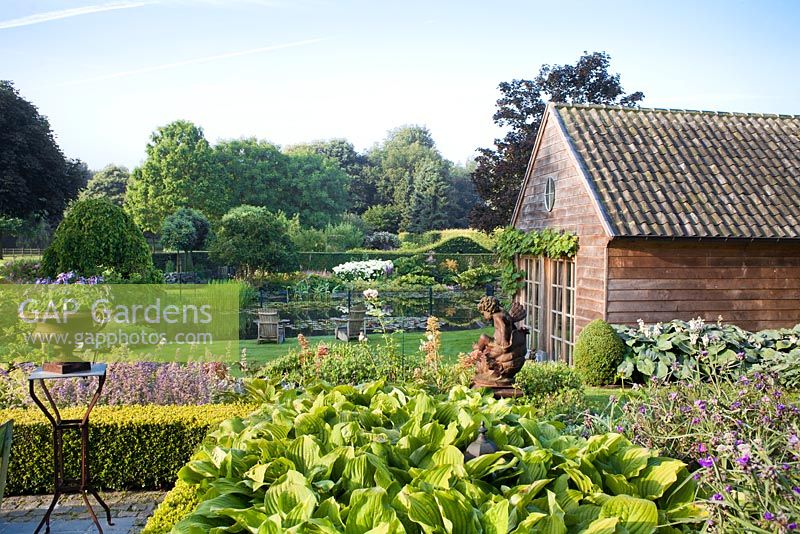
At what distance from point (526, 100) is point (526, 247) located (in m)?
8.56

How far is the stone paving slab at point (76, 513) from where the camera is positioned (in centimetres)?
500

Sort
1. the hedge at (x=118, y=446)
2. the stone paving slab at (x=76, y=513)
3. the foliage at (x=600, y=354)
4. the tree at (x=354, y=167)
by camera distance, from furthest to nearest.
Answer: the tree at (x=354, y=167)
the foliage at (x=600, y=354)
the hedge at (x=118, y=446)
the stone paving slab at (x=76, y=513)

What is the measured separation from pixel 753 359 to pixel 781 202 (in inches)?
117

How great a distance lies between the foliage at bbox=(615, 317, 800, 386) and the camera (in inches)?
347

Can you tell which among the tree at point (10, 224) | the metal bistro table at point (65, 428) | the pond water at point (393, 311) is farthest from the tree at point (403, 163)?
the metal bistro table at point (65, 428)

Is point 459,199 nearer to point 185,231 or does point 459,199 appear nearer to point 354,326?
point 185,231

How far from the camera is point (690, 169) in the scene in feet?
35.3

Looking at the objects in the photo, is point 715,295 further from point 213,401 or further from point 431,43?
point 431,43

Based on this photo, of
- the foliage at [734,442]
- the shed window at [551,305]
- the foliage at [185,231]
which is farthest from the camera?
the foliage at [185,231]

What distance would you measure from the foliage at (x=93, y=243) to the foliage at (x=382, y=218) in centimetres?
2882

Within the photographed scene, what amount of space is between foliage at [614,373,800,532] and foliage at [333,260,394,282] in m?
21.0

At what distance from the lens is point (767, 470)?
1943 millimetres

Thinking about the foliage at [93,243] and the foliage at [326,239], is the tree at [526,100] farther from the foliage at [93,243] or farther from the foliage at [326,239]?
the foliage at [326,239]

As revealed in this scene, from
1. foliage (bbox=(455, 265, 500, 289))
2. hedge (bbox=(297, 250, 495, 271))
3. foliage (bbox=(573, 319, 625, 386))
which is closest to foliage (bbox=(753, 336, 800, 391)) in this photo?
foliage (bbox=(573, 319, 625, 386))
